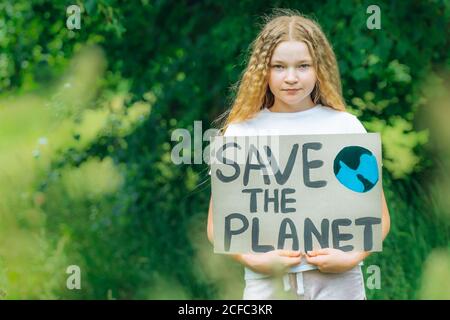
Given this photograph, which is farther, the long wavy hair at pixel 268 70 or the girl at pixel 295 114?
the long wavy hair at pixel 268 70

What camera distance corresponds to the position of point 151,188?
540 centimetres

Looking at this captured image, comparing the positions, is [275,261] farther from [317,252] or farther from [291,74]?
[291,74]

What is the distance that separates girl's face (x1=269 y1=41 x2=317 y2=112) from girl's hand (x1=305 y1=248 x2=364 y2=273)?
1.58ft

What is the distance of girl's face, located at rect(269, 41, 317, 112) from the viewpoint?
3016 mm

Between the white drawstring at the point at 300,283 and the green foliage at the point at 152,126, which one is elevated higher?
the green foliage at the point at 152,126

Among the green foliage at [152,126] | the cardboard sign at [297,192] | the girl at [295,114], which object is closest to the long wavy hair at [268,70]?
the girl at [295,114]

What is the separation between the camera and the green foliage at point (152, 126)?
4859 mm

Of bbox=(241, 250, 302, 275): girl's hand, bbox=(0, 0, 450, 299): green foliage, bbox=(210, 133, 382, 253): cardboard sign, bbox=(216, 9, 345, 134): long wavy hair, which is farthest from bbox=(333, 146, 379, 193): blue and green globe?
bbox=(0, 0, 450, 299): green foliage

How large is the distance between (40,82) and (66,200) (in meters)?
0.74

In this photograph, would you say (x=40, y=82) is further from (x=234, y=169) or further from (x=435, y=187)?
(x=234, y=169)

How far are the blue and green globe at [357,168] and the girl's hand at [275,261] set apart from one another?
0.28m

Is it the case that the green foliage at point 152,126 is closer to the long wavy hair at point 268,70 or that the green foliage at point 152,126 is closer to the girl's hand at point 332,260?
the long wavy hair at point 268,70
